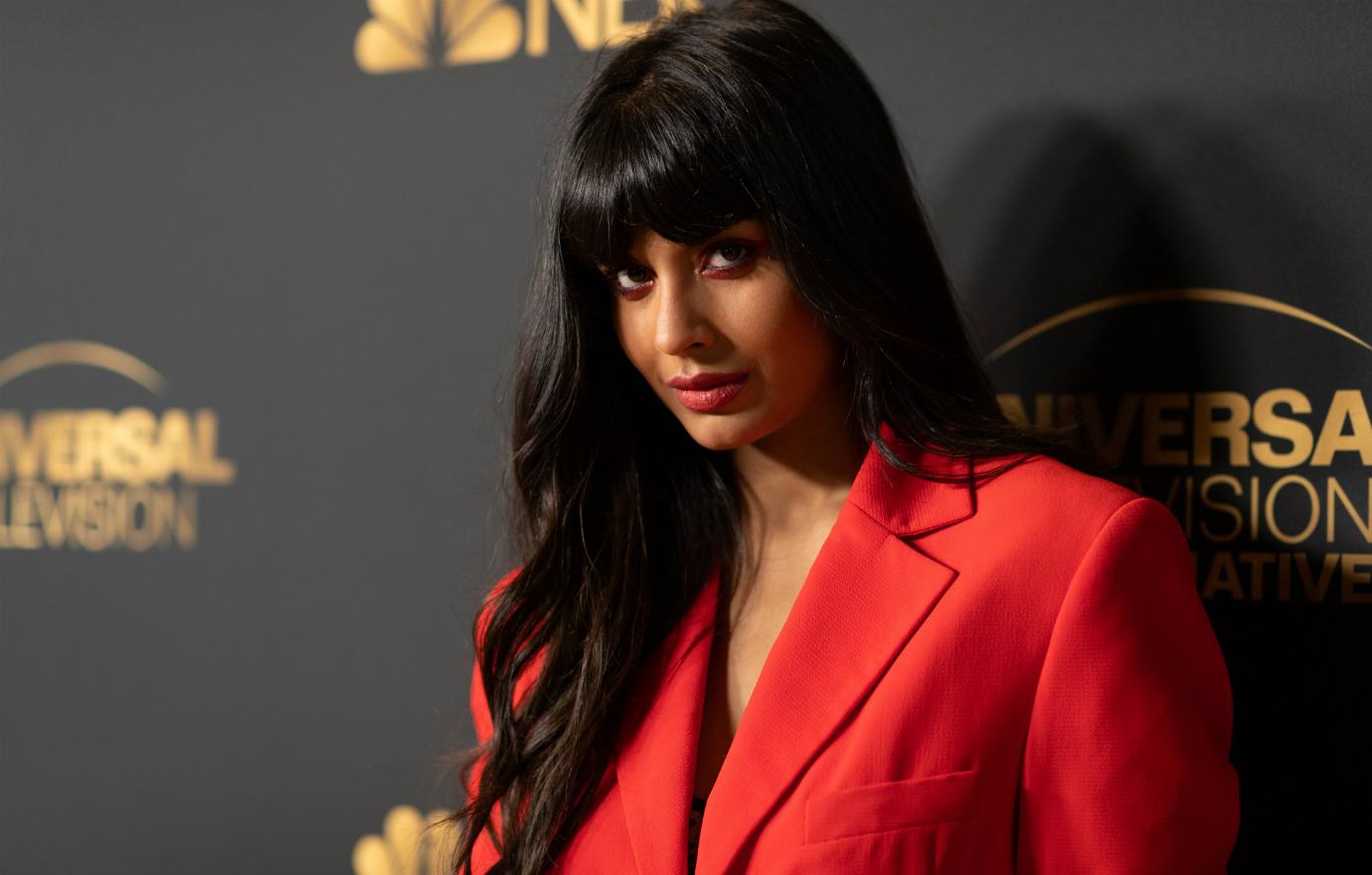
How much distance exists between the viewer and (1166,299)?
4.22ft

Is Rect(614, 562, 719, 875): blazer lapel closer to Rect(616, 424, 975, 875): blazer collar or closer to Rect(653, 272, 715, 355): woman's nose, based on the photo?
Rect(616, 424, 975, 875): blazer collar

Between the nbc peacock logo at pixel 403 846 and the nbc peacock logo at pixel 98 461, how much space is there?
1.42ft

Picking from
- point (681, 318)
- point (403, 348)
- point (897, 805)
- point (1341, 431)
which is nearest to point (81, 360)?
point (403, 348)

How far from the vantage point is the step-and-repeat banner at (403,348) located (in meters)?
1.25

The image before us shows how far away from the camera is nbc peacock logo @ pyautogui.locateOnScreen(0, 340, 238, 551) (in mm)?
1726

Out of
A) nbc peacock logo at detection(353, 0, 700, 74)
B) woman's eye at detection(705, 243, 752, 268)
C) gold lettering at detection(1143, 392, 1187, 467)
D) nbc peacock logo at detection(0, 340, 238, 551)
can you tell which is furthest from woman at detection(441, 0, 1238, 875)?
nbc peacock logo at detection(0, 340, 238, 551)

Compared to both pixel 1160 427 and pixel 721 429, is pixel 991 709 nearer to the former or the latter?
pixel 721 429

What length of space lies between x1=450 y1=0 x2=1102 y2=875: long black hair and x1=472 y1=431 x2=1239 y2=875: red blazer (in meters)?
0.09

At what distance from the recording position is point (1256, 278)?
125 cm

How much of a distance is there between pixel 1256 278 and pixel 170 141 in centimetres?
128

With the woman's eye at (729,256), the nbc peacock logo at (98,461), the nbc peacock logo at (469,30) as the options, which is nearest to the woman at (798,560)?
the woman's eye at (729,256)

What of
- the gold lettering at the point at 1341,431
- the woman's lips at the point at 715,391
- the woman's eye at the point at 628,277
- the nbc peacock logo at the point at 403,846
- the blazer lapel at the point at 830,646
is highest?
the woman's eye at the point at 628,277

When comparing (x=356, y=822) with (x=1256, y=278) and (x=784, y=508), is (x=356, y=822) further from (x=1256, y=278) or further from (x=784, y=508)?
(x=1256, y=278)

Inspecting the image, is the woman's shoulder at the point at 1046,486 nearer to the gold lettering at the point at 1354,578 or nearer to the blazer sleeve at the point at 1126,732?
the blazer sleeve at the point at 1126,732
